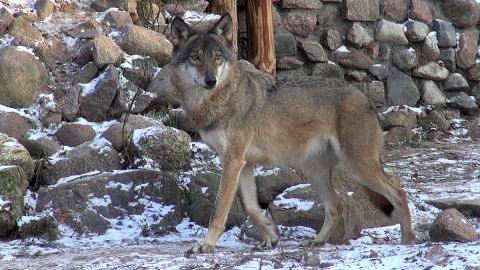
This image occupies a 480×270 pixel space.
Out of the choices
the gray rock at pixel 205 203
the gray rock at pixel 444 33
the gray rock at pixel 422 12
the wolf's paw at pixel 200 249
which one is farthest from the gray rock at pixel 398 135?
the wolf's paw at pixel 200 249

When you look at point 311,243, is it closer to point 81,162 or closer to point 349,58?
point 81,162

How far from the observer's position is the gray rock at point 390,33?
10336 mm

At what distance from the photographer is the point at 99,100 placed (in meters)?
8.14

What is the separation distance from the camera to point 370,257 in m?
4.73

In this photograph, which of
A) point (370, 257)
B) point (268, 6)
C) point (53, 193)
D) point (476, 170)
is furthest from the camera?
point (268, 6)

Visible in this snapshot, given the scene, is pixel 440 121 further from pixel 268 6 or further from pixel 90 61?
pixel 90 61

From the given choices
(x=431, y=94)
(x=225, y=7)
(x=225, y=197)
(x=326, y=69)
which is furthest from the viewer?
(x=431, y=94)

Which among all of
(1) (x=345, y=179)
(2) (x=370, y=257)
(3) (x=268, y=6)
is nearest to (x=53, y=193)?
(1) (x=345, y=179)

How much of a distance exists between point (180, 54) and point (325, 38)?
4541mm

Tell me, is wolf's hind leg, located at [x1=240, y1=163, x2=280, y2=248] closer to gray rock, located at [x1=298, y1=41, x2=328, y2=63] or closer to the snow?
the snow

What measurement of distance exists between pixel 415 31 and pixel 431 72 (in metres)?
0.66

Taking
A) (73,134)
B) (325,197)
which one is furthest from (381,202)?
(73,134)

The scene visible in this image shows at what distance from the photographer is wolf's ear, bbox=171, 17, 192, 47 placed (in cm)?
597

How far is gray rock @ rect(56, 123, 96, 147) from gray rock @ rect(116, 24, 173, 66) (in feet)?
4.55
